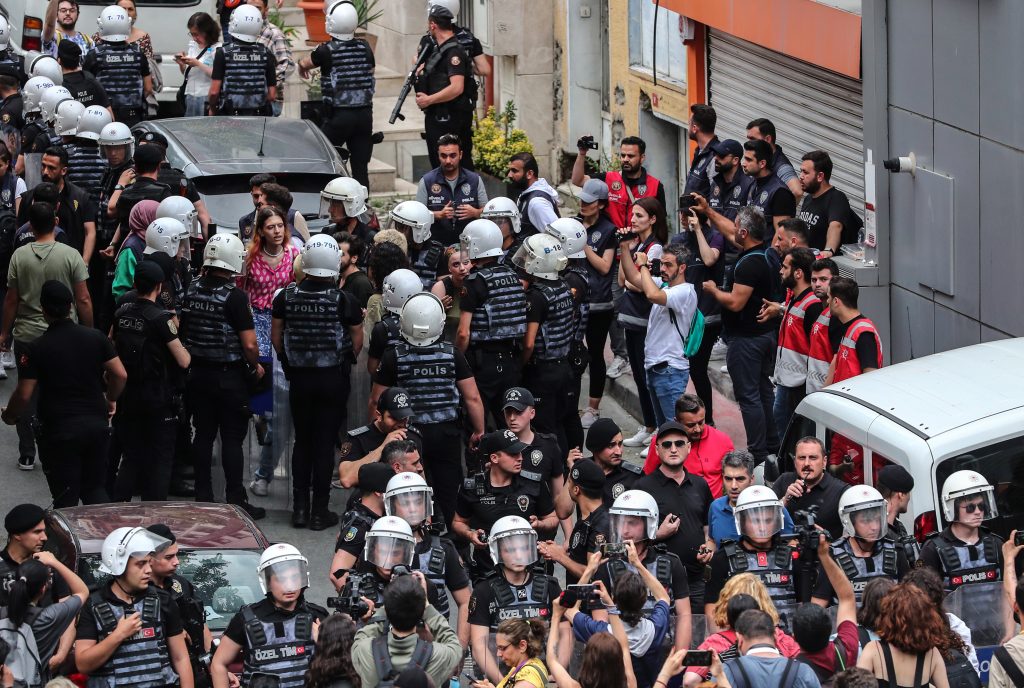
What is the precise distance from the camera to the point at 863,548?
7863mm

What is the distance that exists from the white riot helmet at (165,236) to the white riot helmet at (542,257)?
2310 millimetres

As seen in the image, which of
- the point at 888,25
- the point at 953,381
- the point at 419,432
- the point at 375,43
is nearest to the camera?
the point at 953,381

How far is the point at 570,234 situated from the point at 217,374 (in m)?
2.59

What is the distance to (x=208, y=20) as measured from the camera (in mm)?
16750

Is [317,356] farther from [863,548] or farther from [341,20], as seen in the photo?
[341,20]

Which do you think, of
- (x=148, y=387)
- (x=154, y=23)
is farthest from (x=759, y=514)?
(x=154, y=23)

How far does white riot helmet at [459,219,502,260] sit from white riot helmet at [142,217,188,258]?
196cm

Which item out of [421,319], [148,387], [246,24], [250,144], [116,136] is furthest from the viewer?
[246,24]

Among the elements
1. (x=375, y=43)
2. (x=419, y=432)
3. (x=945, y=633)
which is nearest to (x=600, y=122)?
(x=375, y=43)

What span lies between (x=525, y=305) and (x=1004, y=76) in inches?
138

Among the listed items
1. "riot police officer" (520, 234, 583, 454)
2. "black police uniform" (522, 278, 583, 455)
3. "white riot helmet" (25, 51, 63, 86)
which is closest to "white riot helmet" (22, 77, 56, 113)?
"white riot helmet" (25, 51, 63, 86)

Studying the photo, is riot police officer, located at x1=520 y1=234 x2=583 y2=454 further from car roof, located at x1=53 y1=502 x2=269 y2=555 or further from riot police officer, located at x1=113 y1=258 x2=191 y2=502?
car roof, located at x1=53 y1=502 x2=269 y2=555

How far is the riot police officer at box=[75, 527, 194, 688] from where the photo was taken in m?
7.38

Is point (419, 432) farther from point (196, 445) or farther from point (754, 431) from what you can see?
point (754, 431)
